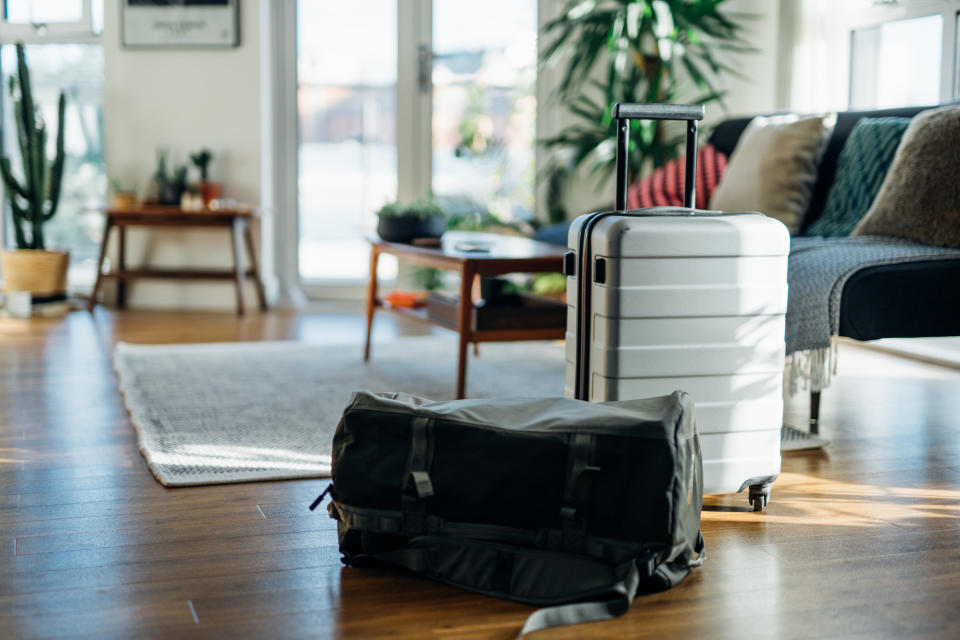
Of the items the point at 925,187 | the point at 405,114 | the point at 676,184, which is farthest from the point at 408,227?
the point at 405,114

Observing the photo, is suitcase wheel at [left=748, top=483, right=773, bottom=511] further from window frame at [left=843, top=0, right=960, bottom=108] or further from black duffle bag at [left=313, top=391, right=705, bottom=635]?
window frame at [left=843, top=0, right=960, bottom=108]

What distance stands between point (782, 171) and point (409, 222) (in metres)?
1.25

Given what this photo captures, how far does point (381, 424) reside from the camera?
5.97 ft

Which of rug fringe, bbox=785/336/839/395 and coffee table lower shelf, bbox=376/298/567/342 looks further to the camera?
coffee table lower shelf, bbox=376/298/567/342

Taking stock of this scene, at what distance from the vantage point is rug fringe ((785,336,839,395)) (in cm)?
267

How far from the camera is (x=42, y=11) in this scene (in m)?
5.62

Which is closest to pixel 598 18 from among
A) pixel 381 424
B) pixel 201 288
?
pixel 201 288

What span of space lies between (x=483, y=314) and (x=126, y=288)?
294 centimetres

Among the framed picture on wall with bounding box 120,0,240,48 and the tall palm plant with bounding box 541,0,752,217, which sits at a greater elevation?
the framed picture on wall with bounding box 120,0,240,48

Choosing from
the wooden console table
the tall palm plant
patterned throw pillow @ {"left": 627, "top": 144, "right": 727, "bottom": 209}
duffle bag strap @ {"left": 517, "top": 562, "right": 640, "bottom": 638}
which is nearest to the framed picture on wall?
the wooden console table

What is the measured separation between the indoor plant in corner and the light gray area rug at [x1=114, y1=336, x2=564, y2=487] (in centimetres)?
119

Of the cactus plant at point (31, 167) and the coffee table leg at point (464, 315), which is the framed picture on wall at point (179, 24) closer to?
the cactus plant at point (31, 167)

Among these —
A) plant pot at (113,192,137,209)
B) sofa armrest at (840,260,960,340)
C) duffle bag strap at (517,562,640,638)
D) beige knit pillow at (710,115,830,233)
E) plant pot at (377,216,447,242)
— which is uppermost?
beige knit pillow at (710,115,830,233)

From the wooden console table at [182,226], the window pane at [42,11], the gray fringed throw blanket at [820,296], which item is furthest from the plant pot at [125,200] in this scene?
the gray fringed throw blanket at [820,296]
